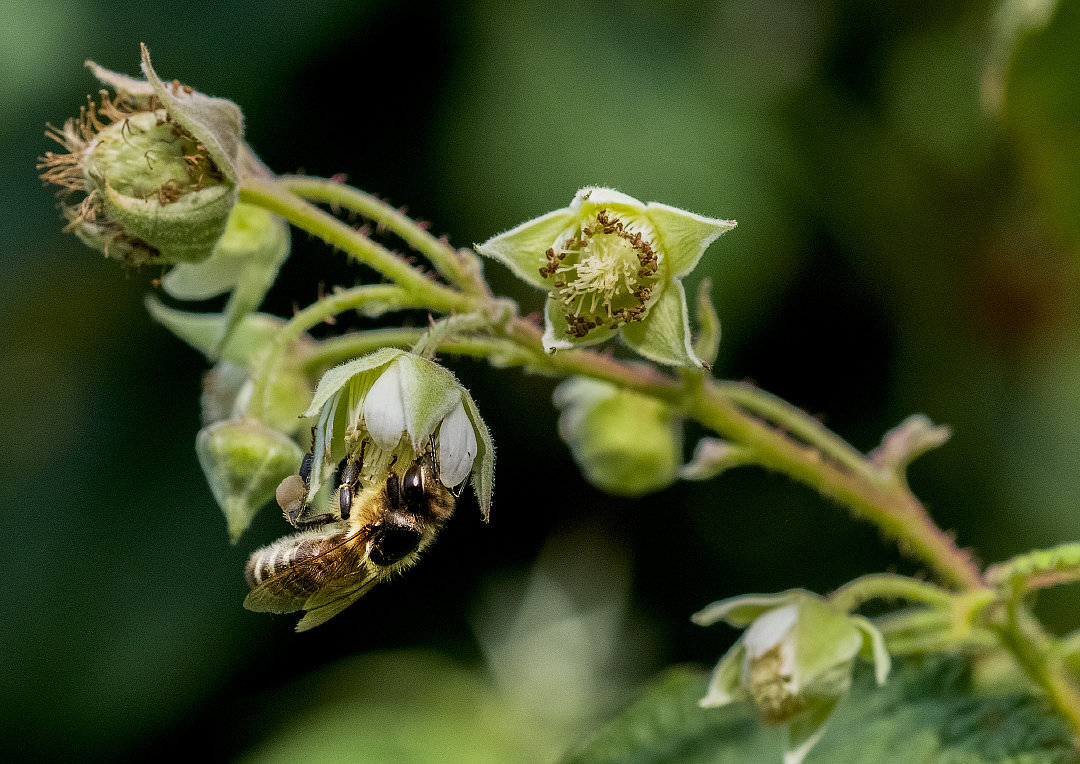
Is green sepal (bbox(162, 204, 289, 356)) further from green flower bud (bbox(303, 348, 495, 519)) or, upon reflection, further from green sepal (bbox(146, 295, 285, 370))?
green flower bud (bbox(303, 348, 495, 519))

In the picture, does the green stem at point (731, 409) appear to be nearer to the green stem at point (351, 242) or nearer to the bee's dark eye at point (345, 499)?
the green stem at point (351, 242)

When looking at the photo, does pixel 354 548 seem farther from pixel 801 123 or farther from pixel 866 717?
pixel 801 123

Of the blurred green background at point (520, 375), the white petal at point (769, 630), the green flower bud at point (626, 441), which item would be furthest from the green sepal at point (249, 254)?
the blurred green background at point (520, 375)

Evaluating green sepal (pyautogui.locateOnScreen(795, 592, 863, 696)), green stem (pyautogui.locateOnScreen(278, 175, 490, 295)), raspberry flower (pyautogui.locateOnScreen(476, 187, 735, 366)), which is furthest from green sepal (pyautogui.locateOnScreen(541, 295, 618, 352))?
green sepal (pyautogui.locateOnScreen(795, 592, 863, 696))

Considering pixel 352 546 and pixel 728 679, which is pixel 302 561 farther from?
pixel 728 679

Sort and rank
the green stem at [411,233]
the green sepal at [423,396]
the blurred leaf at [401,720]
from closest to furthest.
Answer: the green sepal at [423,396] → the green stem at [411,233] → the blurred leaf at [401,720]

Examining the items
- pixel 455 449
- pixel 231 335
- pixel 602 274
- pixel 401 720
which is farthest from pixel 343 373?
pixel 401 720
